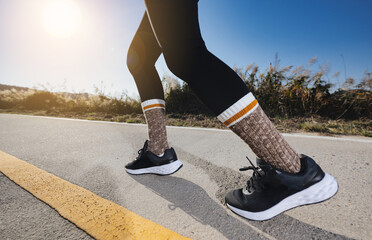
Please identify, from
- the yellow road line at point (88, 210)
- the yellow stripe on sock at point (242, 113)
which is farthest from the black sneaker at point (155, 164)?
the yellow stripe on sock at point (242, 113)

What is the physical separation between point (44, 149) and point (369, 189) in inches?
113

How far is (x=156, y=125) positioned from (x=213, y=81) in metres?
0.67

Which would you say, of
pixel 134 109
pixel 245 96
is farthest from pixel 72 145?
pixel 134 109

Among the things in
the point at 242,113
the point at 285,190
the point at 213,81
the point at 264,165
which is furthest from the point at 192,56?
the point at 285,190

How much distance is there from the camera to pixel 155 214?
865 mm

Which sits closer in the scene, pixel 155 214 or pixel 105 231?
pixel 105 231

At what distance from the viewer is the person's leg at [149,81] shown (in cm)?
130

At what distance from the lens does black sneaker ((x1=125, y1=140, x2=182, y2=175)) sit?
4.12 feet

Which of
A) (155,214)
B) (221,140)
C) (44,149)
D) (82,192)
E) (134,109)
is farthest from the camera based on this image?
(134,109)

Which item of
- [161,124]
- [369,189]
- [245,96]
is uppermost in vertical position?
[245,96]

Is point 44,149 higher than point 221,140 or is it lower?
higher

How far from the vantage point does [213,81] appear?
755 mm

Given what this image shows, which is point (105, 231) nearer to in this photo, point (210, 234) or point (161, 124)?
point (210, 234)

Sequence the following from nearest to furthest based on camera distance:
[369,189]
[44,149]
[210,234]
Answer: [210,234], [369,189], [44,149]
